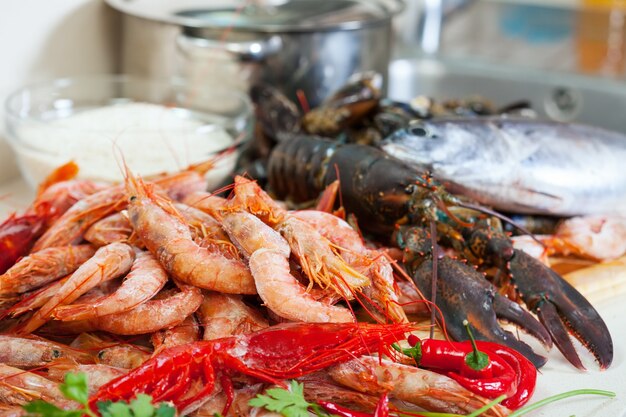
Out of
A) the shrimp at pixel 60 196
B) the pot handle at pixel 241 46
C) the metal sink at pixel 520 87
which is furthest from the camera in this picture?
the metal sink at pixel 520 87

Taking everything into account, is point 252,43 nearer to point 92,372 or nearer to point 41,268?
point 41,268

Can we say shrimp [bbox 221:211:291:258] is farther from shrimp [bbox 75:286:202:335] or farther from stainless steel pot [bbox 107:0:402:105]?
stainless steel pot [bbox 107:0:402:105]

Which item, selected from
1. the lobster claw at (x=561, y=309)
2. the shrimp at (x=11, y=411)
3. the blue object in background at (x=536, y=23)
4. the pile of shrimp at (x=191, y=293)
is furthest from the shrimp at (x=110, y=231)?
the blue object in background at (x=536, y=23)

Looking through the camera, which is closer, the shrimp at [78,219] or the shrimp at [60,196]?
the shrimp at [78,219]

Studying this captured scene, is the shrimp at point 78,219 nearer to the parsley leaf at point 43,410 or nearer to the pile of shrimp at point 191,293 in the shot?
the pile of shrimp at point 191,293

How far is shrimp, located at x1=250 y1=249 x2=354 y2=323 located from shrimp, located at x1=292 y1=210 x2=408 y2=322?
106mm

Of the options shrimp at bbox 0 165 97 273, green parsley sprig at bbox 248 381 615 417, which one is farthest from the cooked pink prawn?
shrimp at bbox 0 165 97 273

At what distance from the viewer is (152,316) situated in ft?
4.03

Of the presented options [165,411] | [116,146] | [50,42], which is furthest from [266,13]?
[165,411]

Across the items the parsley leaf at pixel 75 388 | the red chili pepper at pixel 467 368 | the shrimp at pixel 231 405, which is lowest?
the shrimp at pixel 231 405

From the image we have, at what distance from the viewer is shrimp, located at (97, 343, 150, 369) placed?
1.22 metres

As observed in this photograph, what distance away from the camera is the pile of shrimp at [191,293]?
1174mm

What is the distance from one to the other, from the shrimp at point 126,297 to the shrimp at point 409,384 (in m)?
0.30

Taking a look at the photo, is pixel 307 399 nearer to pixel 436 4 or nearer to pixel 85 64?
pixel 85 64
